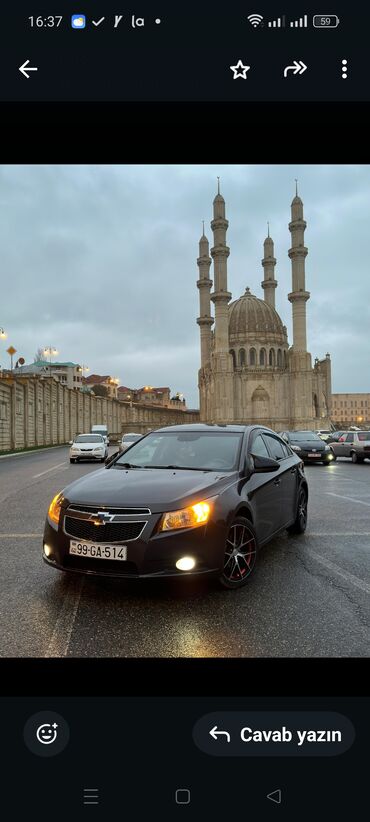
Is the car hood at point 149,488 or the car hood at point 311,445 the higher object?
the car hood at point 149,488

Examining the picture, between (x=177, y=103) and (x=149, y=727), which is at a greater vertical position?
(x=177, y=103)

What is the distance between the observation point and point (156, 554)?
12.0ft

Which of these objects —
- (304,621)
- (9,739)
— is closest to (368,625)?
(304,621)

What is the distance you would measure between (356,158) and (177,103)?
82cm

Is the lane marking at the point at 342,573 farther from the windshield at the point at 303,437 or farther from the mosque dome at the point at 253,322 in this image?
the mosque dome at the point at 253,322

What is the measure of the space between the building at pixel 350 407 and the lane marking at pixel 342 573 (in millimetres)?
143130

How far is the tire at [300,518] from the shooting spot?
6.67 metres

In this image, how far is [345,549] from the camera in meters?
5.88

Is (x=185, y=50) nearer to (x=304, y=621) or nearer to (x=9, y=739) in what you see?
(x=9, y=739)

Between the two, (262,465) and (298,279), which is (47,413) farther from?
(298,279)

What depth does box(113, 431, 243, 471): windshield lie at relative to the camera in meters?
5.17

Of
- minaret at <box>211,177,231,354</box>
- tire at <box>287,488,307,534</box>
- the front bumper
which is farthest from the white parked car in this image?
minaret at <box>211,177,231,354</box>

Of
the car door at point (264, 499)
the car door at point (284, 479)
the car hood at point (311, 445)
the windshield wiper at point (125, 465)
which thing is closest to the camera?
the car door at point (264, 499)

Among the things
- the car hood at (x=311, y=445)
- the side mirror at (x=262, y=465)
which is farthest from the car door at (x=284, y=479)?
the car hood at (x=311, y=445)
